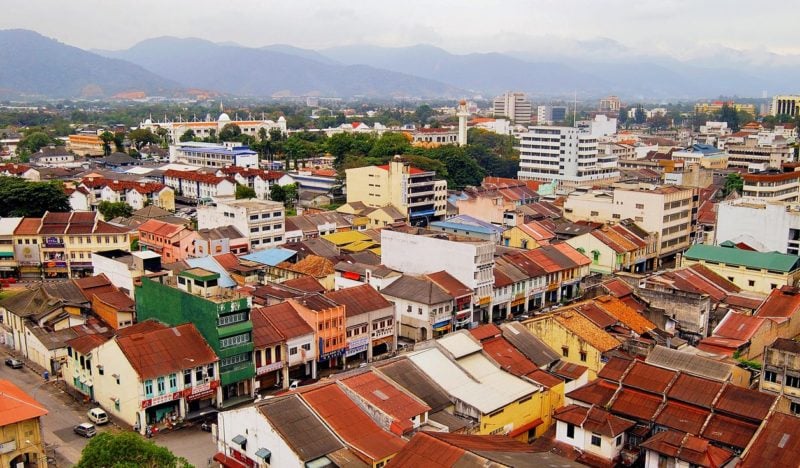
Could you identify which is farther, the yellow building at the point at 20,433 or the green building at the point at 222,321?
the green building at the point at 222,321

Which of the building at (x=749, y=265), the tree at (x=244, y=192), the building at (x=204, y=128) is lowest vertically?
the building at (x=749, y=265)

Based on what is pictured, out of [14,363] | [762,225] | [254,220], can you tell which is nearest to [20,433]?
[14,363]

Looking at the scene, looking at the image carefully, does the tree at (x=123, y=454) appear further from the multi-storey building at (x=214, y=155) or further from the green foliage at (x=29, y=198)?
the multi-storey building at (x=214, y=155)

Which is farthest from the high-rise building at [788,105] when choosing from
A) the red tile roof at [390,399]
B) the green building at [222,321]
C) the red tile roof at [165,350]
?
the red tile roof at [165,350]

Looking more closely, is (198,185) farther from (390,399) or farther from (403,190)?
(390,399)

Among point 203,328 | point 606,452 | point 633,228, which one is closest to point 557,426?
point 606,452

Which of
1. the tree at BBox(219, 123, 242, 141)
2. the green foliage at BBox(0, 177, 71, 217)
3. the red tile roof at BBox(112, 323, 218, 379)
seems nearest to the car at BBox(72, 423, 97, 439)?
the red tile roof at BBox(112, 323, 218, 379)

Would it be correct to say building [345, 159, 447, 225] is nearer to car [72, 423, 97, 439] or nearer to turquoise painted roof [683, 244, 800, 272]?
turquoise painted roof [683, 244, 800, 272]

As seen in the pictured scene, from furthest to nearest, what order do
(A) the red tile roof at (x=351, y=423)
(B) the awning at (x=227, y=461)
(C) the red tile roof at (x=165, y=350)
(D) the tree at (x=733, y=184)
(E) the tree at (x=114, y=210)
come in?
(D) the tree at (x=733, y=184) → (E) the tree at (x=114, y=210) → (C) the red tile roof at (x=165, y=350) → (B) the awning at (x=227, y=461) → (A) the red tile roof at (x=351, y=423)
